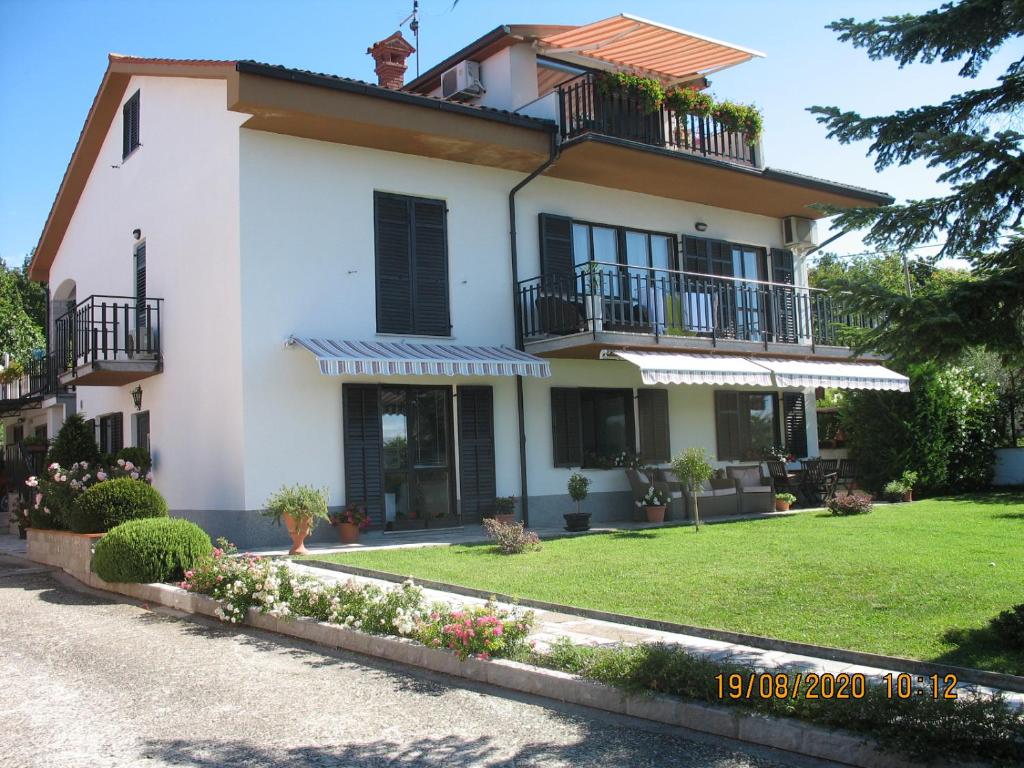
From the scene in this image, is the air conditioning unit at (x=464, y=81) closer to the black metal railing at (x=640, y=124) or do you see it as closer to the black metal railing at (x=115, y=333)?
the black metal railing at (x=640, y=124)

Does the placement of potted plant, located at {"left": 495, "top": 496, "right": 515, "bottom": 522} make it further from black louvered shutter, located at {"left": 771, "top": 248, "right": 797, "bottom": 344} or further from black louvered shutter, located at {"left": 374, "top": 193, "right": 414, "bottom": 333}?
black louvered shutter, located at {"left": 771, "top": 248, "right": 797, "bottom": 344}

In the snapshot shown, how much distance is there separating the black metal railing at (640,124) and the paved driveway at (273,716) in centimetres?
1151

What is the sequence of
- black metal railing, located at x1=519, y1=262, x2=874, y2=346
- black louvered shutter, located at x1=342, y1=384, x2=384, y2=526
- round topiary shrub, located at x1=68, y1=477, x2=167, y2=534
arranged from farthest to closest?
black metal railing, located at x1=519, y1=262, x2=874, y2=346, black louvered shutter, located at x1=342, y1=384, x2=384, y2=526, round topiary shrub, located at x1=68, y1=477, x2=167, y2=534

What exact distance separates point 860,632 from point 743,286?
13123mm

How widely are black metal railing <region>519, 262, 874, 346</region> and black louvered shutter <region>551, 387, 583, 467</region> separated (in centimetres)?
128

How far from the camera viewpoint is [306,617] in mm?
8461

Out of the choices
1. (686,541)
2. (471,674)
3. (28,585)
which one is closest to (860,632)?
(471,674)

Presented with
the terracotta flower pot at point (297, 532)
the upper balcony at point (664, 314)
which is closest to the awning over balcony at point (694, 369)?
the upper balcony at point (664, 314)

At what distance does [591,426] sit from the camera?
57.8ft

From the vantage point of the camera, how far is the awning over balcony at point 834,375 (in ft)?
57.0

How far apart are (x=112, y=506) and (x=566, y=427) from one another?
792 centimetres

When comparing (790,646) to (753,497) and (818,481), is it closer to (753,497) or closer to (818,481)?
(753,497)

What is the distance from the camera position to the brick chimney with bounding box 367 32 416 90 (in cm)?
1881

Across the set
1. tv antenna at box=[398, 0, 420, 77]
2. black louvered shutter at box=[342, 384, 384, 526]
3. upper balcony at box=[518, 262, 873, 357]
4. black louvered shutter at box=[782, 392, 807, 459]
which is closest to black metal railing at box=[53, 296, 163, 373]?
black louvered shutter at box=[342, 384, 384, 526]
